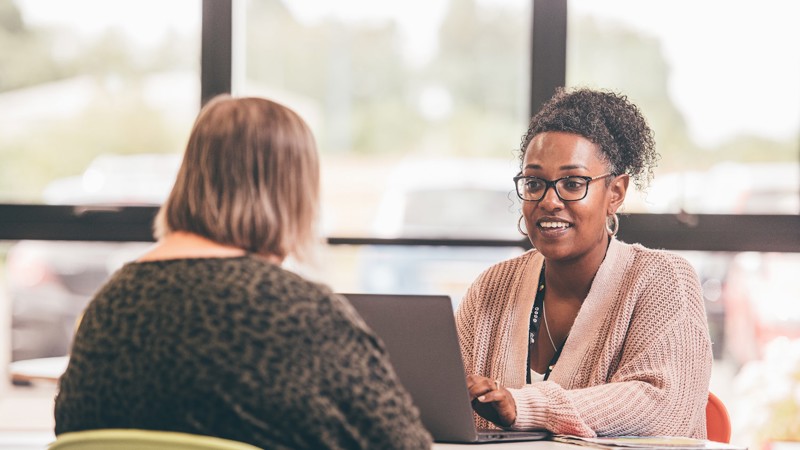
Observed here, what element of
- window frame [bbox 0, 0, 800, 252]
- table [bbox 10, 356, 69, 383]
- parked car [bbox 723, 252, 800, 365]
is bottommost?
table [bbox 10, 356, 69, 383]

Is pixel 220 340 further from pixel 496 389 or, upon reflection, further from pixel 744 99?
pixel 744 99

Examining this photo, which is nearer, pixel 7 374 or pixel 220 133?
pixel 220 133

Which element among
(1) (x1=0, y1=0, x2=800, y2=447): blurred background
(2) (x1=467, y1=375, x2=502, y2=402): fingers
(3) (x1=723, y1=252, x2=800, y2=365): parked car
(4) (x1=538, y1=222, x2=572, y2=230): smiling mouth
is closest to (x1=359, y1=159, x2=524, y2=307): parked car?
(1) (x1=0, y1=0, x2=800, y2=447): blurred background

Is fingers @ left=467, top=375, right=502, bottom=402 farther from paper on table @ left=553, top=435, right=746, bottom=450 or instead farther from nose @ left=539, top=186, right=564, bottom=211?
nose @ left=539, top=186, right=564, bottom=211

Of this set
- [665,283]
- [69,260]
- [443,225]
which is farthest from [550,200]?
[69,260]

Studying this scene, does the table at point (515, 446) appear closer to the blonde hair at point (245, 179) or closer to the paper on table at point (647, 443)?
the paper on table at point (647, 443)

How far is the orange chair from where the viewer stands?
2.16 metres

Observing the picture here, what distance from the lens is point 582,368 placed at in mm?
2086

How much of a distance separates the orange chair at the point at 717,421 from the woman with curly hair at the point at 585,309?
0.60ft

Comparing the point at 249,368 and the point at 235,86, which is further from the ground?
the point at 235,86

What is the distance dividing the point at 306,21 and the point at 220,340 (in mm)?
2491

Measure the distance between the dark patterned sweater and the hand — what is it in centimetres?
51

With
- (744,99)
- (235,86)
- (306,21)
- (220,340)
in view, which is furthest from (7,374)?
(744,99)

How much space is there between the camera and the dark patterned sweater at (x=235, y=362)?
1.24m
